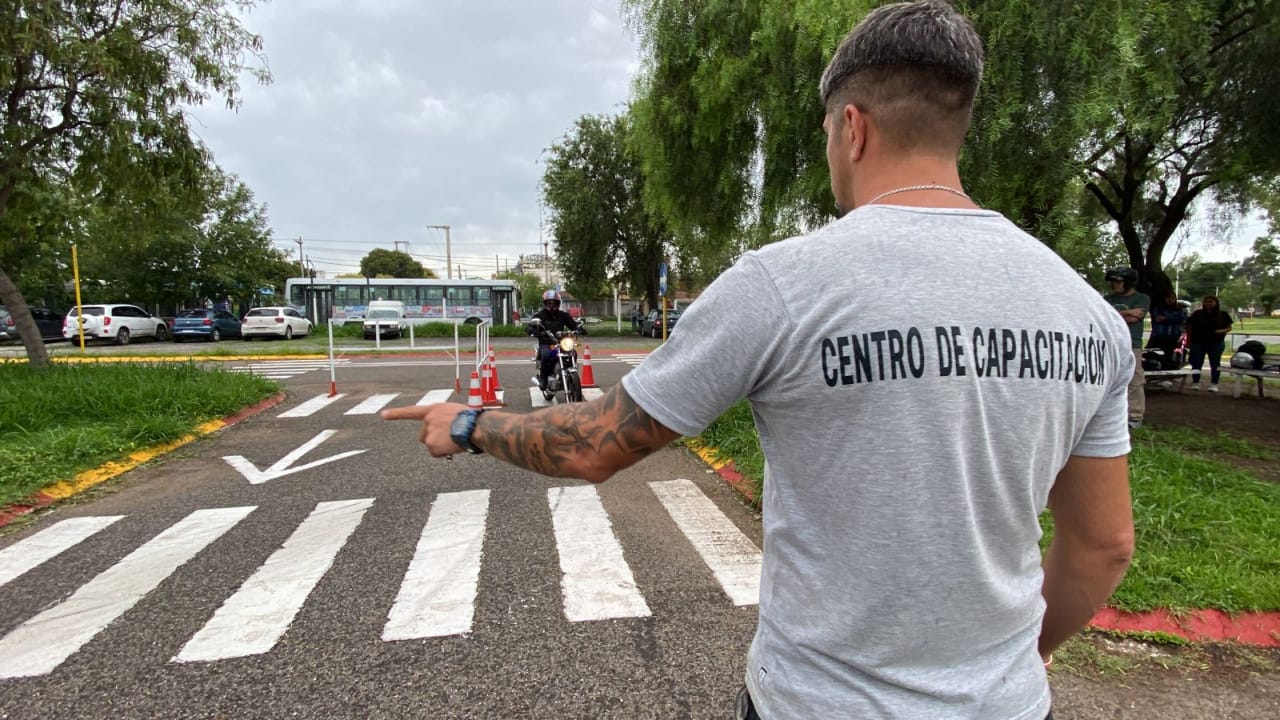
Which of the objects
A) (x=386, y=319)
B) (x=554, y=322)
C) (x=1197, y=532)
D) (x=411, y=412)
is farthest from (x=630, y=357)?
(x=411, y=412)

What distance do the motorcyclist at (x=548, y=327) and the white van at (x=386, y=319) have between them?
18.8 meters

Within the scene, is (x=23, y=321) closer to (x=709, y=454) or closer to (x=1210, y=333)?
(x=709, y=454)

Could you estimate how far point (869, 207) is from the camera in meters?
1.01

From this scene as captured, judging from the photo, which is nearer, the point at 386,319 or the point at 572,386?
the point at 572,386

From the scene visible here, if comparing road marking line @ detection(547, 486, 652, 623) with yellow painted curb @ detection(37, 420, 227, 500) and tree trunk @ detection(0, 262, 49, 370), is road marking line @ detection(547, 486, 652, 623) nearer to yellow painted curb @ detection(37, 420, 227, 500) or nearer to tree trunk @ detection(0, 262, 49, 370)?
yellow painted curb @ detection(37, 420, 227, 500)

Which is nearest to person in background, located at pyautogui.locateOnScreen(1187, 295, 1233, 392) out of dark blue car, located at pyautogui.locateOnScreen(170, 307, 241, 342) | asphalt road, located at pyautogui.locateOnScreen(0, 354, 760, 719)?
asphalt road, located at pyautogui.locateOnScreen(0, 354, 760, 719)

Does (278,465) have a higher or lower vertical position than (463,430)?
lower

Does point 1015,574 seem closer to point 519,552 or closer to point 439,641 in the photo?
point 439,641

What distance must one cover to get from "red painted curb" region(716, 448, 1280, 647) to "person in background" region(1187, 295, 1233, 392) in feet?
34.4

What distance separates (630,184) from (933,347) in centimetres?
2926

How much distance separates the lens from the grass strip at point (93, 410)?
19.5ft

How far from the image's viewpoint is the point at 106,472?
611 centimetres

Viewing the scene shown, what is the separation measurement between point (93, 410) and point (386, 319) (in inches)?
874

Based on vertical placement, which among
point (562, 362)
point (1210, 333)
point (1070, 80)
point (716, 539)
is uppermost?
point (1070, 80)
